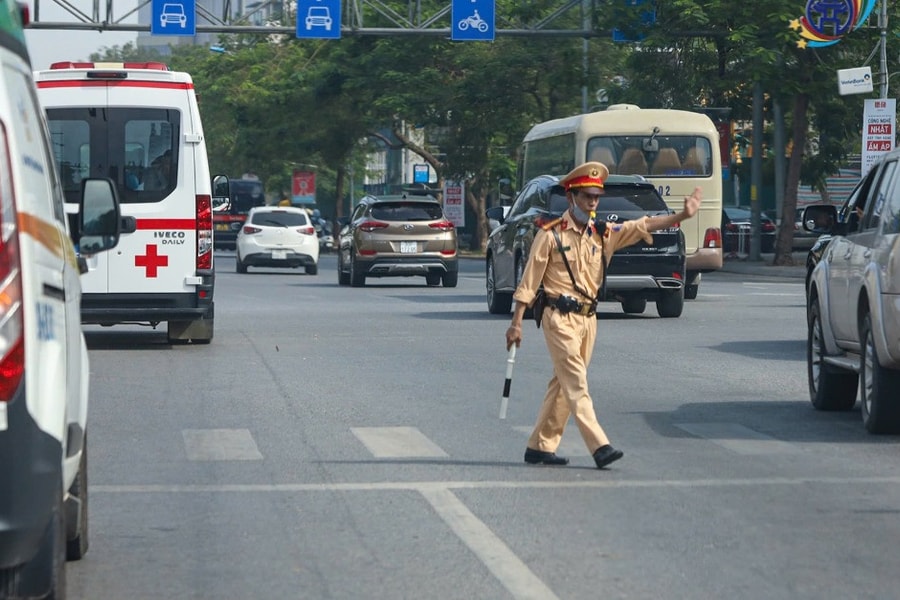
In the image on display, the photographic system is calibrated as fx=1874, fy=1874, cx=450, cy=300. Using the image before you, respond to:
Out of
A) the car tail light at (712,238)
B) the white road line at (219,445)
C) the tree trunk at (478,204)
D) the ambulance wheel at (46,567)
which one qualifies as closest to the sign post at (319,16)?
the car tail light at (712,238)

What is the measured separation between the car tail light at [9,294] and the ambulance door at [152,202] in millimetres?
12601

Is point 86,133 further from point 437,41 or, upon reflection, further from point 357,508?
point 437,41

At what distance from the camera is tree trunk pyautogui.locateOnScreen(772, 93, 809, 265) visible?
4278 cm

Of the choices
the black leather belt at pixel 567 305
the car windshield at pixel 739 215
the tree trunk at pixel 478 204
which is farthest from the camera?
the tree trunk at pixel 478 204

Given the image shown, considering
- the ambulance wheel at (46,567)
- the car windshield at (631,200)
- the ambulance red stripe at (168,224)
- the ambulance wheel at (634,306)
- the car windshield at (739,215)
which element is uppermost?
the car windshield at (631,200)

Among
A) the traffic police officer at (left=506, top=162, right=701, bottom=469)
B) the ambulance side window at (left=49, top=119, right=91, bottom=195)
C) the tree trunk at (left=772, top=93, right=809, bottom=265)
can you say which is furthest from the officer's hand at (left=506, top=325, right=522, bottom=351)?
the tree trunk at (left=772, top=93, right=809, bottom=265)

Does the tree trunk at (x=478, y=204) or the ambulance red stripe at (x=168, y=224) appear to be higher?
the ambulance red stripe at (x=168, y=224)

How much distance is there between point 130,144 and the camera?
57.9 ft

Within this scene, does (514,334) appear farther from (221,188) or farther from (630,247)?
(630,247)

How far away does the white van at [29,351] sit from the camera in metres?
5.00

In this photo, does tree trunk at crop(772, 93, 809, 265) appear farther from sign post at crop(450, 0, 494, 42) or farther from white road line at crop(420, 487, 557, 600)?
white road line at crop(420, 487, 557, 600)

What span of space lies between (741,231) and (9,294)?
47.5 m

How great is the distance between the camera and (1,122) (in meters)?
5.04

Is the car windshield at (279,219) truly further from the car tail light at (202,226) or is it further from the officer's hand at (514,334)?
the officer's hand at (514,334)
